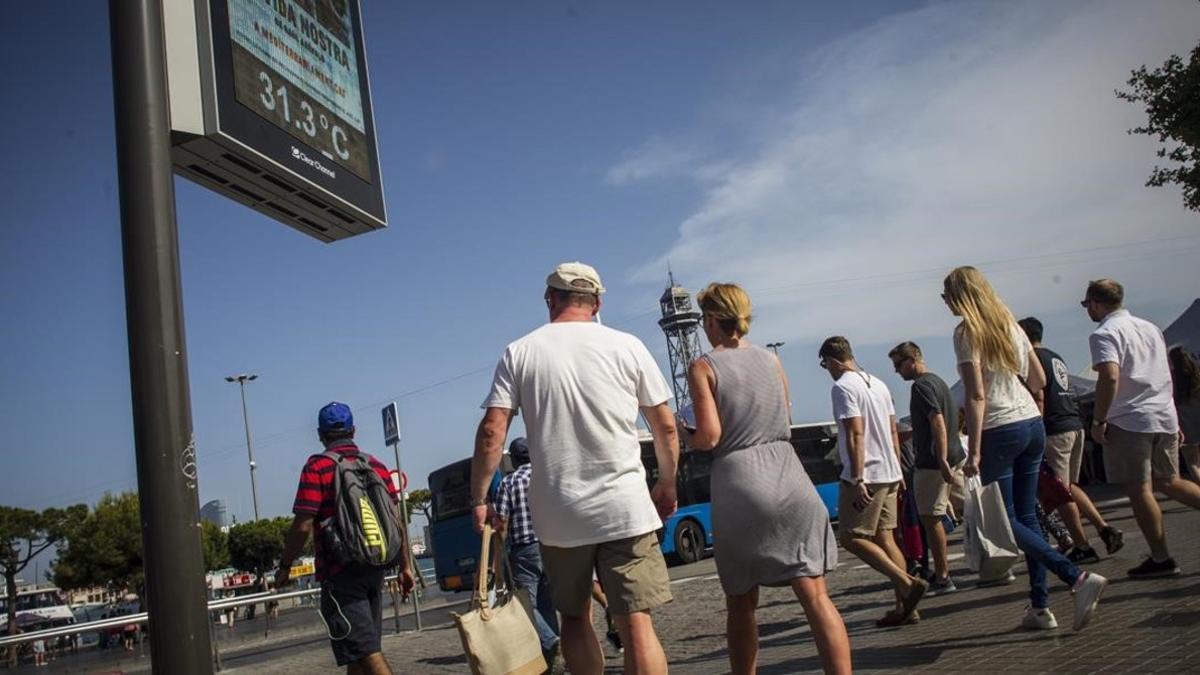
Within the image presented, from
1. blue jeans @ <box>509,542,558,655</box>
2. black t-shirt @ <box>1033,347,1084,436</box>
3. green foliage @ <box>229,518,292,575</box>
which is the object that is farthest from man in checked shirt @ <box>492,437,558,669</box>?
green foliage @ <box>229,518,292,575</box>

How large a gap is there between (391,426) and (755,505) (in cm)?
1051

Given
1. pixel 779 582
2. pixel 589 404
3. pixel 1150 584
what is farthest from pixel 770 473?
pixel 1150 584

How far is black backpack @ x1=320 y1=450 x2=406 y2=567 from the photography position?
4.68 meters

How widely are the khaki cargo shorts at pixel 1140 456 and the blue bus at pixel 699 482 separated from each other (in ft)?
41.8

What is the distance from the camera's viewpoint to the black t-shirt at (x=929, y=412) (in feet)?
22.1

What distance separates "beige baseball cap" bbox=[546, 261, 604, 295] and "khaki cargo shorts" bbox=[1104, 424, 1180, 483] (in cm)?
402

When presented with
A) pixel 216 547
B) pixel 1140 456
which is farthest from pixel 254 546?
pixel 1140 456

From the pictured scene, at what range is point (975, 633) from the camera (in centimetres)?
523

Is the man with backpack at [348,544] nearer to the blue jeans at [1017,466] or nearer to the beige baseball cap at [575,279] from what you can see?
the beige baseball cap at [575,279]

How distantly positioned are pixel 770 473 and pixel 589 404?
0.78 meters

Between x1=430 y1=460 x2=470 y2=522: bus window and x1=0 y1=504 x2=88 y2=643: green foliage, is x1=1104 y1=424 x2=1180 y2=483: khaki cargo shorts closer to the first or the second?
x1=430 y1=460 x2=470 y2=522: bus window

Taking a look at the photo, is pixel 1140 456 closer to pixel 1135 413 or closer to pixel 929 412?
pixel 1135 413

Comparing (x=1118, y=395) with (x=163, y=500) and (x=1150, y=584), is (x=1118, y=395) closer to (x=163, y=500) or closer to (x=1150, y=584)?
(x=1150, y=584)

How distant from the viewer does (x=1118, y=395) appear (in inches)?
243
